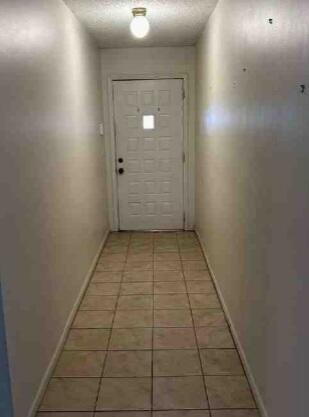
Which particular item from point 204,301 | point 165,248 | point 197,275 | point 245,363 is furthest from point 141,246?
point 245,363

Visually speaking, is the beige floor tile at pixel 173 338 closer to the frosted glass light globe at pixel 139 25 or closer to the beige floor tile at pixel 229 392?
the beige floor tile at pixel 229 392

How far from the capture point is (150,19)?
382 cm

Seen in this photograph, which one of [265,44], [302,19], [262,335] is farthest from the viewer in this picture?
[262,335]

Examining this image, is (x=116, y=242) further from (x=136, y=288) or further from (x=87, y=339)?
(x=87, y=339)

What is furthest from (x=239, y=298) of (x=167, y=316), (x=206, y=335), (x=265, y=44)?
(x=265, y=44)

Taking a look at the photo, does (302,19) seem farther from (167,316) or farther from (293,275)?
(167,316)

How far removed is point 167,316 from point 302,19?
238 cm

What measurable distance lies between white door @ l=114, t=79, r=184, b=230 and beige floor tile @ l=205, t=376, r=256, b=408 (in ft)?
11.0

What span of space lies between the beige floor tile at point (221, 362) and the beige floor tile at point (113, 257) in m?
2.02

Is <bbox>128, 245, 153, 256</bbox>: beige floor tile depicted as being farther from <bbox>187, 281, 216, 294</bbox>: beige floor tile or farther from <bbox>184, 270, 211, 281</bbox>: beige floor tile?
<bbox>187, 281, 216, 294</bbox>: beige floor tile

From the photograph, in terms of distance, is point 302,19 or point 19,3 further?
point 19,3

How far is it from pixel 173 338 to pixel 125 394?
0.67 meters

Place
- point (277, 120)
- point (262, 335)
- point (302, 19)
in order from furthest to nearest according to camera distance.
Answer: point (262, 335)
point (277, 120)
point (302, 19)

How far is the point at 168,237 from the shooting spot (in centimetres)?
538
